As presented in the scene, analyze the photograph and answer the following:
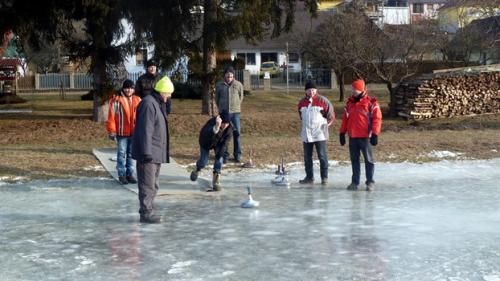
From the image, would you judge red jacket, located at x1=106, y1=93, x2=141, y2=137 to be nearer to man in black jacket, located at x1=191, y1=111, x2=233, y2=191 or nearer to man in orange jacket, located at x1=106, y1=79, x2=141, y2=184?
man in orange jacket, located at x1=106, y1=79, x2=141, y2=184

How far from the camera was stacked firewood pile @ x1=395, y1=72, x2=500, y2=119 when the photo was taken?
25109 mm

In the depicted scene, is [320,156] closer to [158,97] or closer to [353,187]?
[353,187]

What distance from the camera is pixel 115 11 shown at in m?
19.2

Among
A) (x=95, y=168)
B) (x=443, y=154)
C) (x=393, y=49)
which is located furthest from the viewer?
(x=393, y=49)

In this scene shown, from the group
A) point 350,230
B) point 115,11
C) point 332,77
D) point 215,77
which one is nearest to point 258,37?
point 215,77

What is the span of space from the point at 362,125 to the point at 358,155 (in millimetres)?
505

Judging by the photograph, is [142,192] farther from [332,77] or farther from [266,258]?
[332,77]

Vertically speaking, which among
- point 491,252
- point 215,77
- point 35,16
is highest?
point 35,16

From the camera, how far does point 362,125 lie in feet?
36.3

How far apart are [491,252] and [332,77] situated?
123ft

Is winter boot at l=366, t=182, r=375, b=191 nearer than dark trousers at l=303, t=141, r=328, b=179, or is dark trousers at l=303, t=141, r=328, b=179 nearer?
winter boot at l=366, t=182, r=375, b=191

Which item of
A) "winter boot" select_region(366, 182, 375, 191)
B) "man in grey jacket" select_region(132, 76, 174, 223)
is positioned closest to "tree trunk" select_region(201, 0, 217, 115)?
"winter boot" select_region(366, 182, 375, 191)

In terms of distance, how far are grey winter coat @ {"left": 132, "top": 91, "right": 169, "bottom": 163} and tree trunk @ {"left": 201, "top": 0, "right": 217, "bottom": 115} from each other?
37.6 ft

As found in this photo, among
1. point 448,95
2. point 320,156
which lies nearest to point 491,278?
point 320,156
